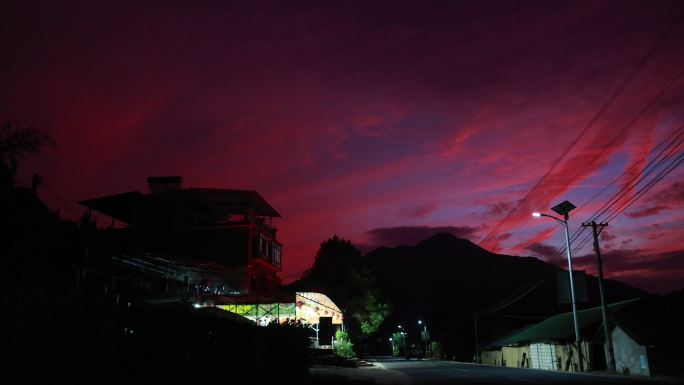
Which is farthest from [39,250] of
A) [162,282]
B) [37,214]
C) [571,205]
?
[571,205]

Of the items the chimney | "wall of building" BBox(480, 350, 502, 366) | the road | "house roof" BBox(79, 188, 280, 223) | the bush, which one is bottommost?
"wall of building" BBox(480, 350, 502, 366)

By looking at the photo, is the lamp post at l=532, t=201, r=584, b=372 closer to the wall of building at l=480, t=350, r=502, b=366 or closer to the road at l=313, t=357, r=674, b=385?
the road at l=313, t=357, r=674, b=385

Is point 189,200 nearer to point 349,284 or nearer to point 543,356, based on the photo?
point 349,284

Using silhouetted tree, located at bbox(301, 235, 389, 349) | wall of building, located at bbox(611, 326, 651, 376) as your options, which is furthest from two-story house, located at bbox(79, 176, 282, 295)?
wall of building, located at bbox(611, 326, 651, 376)

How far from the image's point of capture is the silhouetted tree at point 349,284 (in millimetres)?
68875

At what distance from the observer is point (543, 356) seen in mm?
45344

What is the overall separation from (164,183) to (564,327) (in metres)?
40.3

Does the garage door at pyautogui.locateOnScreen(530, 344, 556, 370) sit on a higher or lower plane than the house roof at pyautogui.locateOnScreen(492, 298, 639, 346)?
lower

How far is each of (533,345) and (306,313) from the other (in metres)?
20.3

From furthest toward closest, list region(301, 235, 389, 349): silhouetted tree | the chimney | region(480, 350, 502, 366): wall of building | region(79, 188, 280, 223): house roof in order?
region(301, 235, 389, 349): silhouetted tree → region(480, 350, 502, 366): wall of building → the chimney → region(79, 188, 280, 223): house roof

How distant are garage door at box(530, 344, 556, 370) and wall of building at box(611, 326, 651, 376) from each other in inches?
344

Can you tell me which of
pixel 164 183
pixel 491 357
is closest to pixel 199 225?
pixel 164 183

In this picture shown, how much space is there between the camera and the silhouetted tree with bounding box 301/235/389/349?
6888cm

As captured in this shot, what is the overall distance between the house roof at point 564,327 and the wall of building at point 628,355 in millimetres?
2286
